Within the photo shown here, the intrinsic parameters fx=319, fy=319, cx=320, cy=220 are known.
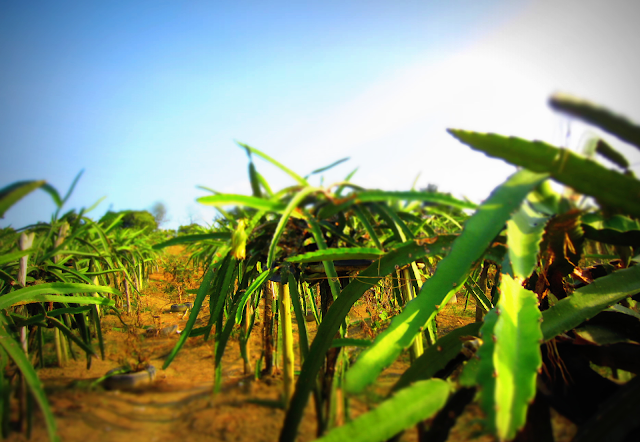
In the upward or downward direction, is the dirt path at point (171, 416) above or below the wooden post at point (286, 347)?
below

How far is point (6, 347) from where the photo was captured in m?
0.63

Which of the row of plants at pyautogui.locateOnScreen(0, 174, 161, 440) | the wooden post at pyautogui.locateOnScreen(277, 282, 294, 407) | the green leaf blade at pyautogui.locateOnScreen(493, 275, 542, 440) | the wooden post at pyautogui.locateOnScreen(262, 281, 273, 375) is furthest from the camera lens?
the wooden post at pyautogui.locateOnScreen(262, 281, 273, 375)

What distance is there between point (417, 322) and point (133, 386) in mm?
1231

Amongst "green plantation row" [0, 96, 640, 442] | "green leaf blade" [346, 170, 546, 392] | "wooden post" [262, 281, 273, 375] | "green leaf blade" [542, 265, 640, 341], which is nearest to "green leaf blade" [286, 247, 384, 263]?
"green plantation row" [0, 96, 640, 442]

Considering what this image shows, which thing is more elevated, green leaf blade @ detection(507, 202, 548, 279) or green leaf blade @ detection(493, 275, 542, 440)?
green leaf blade @ detection(507, 202, 548, 279)

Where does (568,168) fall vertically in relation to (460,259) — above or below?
above

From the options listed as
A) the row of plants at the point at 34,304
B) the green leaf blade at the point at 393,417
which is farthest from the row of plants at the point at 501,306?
the row of plants at the point at 34,304

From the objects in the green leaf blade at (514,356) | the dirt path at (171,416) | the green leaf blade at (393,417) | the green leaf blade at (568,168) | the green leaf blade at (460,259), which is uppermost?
the green leaf blade at (568,168)

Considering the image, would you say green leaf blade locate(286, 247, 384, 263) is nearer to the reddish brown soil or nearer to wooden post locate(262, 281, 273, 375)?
the reddish brown soil

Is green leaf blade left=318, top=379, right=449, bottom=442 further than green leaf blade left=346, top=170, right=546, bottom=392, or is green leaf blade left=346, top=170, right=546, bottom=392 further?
green leaf blade left=346, top=170, right=546, bottom=392

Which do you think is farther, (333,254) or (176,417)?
(176,417)

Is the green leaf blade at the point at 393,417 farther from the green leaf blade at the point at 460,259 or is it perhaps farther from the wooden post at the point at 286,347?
the wooden post at the point at 286,347

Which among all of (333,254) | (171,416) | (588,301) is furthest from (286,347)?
(588,301)

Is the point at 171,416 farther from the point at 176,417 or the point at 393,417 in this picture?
the point at 393,417
